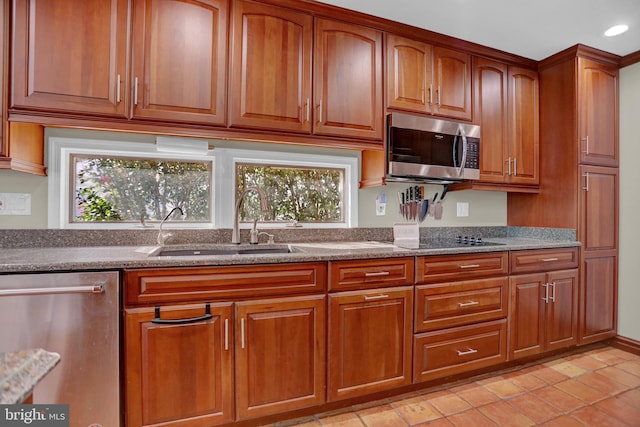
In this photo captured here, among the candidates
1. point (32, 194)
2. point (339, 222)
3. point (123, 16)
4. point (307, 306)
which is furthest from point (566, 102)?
point (32, 194)

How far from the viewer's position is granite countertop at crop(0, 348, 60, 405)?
452mm

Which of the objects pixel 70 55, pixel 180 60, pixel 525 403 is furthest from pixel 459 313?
pixel 70 55

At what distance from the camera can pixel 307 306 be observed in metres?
1.67

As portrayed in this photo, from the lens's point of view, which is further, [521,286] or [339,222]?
[339,222]

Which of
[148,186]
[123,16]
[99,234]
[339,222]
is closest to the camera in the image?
[123,16]

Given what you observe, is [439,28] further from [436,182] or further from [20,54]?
[20,54]

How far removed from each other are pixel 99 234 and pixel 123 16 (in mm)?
1190

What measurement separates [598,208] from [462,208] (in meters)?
1.00

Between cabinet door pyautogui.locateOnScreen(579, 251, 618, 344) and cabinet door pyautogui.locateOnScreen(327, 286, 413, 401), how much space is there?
1.65 metres

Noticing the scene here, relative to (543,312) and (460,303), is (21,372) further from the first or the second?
(543,312)

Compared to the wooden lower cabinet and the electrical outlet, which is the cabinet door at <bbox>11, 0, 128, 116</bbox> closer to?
the electrical outlet

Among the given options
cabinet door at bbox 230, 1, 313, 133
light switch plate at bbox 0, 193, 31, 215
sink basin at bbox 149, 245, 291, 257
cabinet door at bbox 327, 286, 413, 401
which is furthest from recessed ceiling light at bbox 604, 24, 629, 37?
light switch plate at bbox 0, 193, 31, 215

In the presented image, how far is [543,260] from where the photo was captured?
232 cm

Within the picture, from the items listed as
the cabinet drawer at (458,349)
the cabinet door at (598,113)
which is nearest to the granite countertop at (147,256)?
the cabinet drawer at (458,349)
